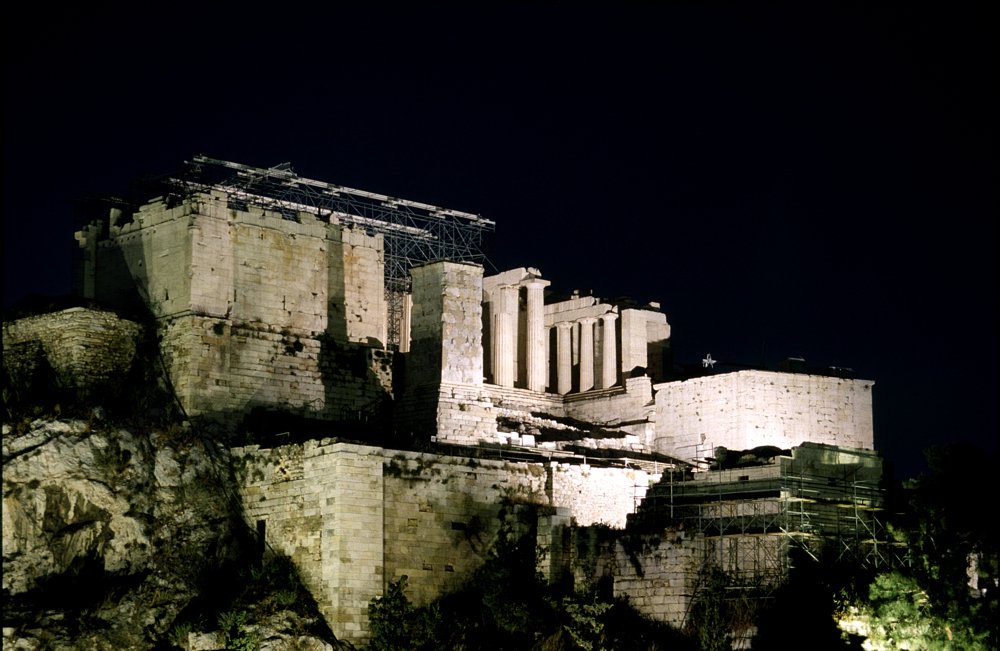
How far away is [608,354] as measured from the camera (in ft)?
201

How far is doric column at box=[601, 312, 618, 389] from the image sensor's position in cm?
6078

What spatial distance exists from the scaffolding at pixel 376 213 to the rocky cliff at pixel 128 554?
11.4m

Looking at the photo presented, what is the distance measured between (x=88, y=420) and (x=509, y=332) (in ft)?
60.7

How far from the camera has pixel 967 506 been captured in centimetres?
4131

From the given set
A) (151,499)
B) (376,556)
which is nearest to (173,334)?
(151,499)

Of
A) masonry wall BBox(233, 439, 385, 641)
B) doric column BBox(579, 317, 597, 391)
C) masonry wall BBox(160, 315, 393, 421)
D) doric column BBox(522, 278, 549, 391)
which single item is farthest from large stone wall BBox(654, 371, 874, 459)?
masonry wall BBox(233, 439, 385, 641)

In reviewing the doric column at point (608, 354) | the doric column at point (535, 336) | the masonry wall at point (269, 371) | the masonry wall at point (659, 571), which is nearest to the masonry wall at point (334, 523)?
the masonry wall at point (269, 371)

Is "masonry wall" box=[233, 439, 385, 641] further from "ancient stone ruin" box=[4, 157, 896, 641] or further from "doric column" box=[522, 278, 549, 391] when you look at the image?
"doric column" box=[522, 278, 549, 391]

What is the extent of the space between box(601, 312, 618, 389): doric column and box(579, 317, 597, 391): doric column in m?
0.47

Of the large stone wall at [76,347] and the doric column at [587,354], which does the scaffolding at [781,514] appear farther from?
the large stone wall at [76,347]

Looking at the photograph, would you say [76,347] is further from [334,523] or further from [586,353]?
[586,353]

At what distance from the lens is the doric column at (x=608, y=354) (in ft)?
199

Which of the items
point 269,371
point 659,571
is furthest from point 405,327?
point 659,571

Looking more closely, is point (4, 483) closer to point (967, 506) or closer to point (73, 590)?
point (73, 590)
